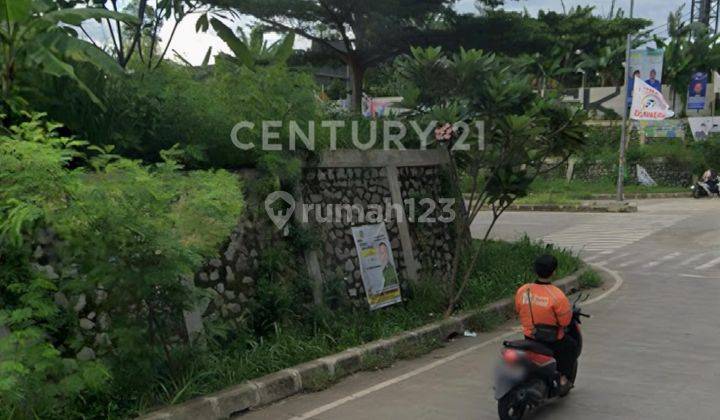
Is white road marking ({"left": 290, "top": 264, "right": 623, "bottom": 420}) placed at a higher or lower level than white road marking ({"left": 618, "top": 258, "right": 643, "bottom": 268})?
higher

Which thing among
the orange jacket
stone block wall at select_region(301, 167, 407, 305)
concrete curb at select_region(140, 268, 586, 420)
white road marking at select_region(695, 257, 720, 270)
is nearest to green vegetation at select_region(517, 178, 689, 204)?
white road marking at select_region(695, 257, 720, 270)

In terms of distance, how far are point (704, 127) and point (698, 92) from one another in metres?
5.45

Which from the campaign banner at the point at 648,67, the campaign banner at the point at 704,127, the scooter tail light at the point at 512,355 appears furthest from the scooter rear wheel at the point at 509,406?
the campaign banner at the point at 704,127

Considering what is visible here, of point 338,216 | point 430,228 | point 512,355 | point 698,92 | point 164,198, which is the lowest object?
point 512,355

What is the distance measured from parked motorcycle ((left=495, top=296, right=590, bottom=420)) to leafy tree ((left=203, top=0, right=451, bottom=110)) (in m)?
12.5

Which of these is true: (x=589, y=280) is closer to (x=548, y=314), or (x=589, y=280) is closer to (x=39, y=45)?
(x=548, y=314)

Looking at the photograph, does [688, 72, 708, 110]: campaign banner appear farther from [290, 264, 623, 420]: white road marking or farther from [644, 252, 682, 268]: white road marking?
[290, 264, 623, 420]: white road marking

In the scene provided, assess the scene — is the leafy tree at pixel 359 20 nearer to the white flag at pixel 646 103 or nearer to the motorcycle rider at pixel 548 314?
the white flag at pixel 646 103

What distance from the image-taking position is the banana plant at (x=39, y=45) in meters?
5.93

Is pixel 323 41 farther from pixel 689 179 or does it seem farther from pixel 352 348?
pixel 689 179

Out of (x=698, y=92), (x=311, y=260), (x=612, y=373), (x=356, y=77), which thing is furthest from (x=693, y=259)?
(x=698, y=92)

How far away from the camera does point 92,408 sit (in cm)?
523

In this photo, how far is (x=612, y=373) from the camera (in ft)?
22.3

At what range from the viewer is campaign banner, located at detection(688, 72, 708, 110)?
46.1 metres
